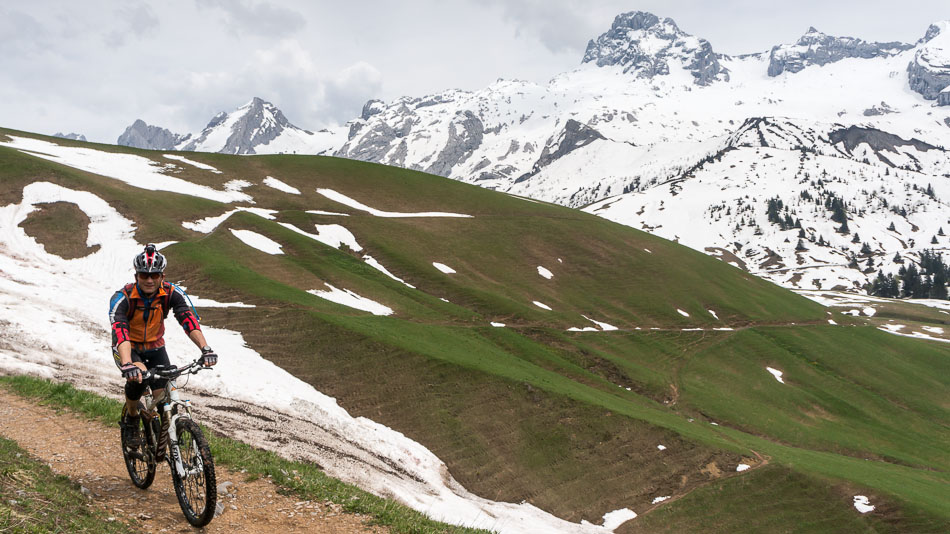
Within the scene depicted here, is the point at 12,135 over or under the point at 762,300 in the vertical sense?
over

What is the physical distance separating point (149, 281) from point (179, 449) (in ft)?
11.2

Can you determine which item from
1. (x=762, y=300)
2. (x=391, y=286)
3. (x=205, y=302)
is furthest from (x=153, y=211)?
(x=762, y=300)

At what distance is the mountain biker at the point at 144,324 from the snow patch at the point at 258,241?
4830cm

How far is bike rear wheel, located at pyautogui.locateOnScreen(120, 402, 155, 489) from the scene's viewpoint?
11.0 m

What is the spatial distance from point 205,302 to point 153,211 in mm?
24645

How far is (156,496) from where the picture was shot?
11.3 m

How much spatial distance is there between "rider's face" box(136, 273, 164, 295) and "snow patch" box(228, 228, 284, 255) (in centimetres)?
4877

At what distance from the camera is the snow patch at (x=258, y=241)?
57.9 metres

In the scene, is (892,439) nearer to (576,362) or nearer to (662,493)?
(576,362)

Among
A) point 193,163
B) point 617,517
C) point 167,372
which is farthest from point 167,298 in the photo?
point 193,163

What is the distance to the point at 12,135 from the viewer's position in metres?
87.9

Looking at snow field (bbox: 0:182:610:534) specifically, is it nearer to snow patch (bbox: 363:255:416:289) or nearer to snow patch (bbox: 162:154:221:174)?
snow patch (bbox: 363:255:416:289)

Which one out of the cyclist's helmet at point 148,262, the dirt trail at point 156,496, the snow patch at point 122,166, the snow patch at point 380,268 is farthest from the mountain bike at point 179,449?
the snow patch at point 122,166

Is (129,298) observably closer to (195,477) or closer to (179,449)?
(179,449)
